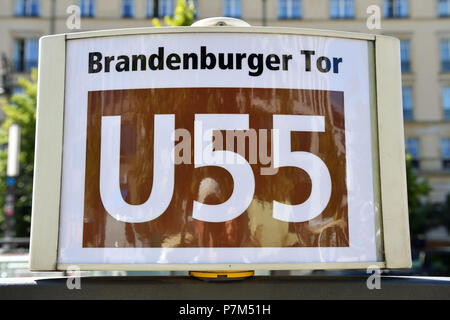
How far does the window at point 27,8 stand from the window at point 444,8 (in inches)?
1043

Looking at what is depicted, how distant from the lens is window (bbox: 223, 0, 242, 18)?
30533 mm

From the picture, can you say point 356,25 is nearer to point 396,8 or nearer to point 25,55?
point 396,8

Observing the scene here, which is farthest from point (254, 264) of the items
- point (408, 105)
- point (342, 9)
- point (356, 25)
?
point (342, 9)

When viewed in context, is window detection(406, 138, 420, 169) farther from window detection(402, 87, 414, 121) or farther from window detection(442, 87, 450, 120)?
window detection(442, 87, 450, 120)

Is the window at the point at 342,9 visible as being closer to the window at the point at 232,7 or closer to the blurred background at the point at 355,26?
the blurred background at the point at 355,26

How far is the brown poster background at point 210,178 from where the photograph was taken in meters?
1.76

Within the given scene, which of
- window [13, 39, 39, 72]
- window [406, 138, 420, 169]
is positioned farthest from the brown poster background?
window [13, 39, 39, 72]

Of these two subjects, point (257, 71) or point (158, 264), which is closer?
point (158, 264)

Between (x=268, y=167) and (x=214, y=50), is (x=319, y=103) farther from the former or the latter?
(x=214, y=50)

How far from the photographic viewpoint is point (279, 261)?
175cm

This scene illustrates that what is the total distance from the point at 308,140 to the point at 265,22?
98.2ft

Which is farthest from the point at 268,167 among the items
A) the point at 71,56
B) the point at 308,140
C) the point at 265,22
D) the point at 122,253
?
the point at 265,22

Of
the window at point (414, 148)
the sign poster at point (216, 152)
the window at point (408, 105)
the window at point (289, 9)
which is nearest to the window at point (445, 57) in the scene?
the window at point (408, 105)

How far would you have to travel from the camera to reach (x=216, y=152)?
179 centimetres
